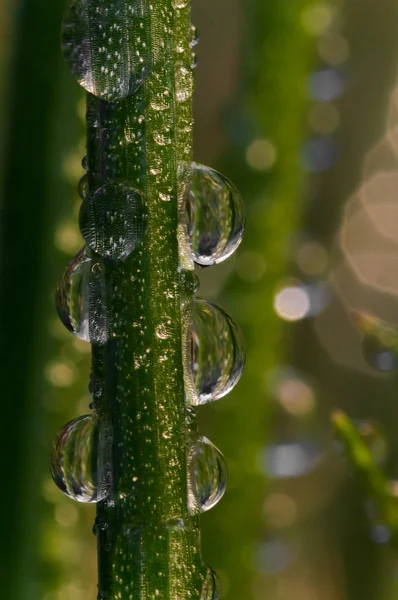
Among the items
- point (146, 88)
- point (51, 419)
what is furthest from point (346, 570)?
point (146, 88)

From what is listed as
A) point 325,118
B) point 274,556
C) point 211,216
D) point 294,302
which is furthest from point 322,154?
point 211,216

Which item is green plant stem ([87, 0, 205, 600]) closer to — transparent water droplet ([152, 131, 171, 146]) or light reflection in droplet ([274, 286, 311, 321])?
transparent water droplet ([152, 131, 171, 146])

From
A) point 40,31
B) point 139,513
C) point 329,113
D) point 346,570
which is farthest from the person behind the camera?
point 329,113

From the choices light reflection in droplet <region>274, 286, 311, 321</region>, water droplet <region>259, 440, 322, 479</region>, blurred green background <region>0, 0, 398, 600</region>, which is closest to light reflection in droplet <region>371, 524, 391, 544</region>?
blurred green background <region>0, 0, 398, 600</region>

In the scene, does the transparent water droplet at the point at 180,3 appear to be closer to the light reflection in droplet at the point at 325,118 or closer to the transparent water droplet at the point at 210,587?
the transparent water droplet at the point at 210,587

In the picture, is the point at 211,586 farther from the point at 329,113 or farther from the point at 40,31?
the point at 329,113

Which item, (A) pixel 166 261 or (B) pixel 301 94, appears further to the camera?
(B) pixel 301 94

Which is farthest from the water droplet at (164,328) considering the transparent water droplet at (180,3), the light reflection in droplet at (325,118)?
the light reflection in droplet at (325,118)

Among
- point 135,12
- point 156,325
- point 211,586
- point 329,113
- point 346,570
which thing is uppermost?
point 329,113
